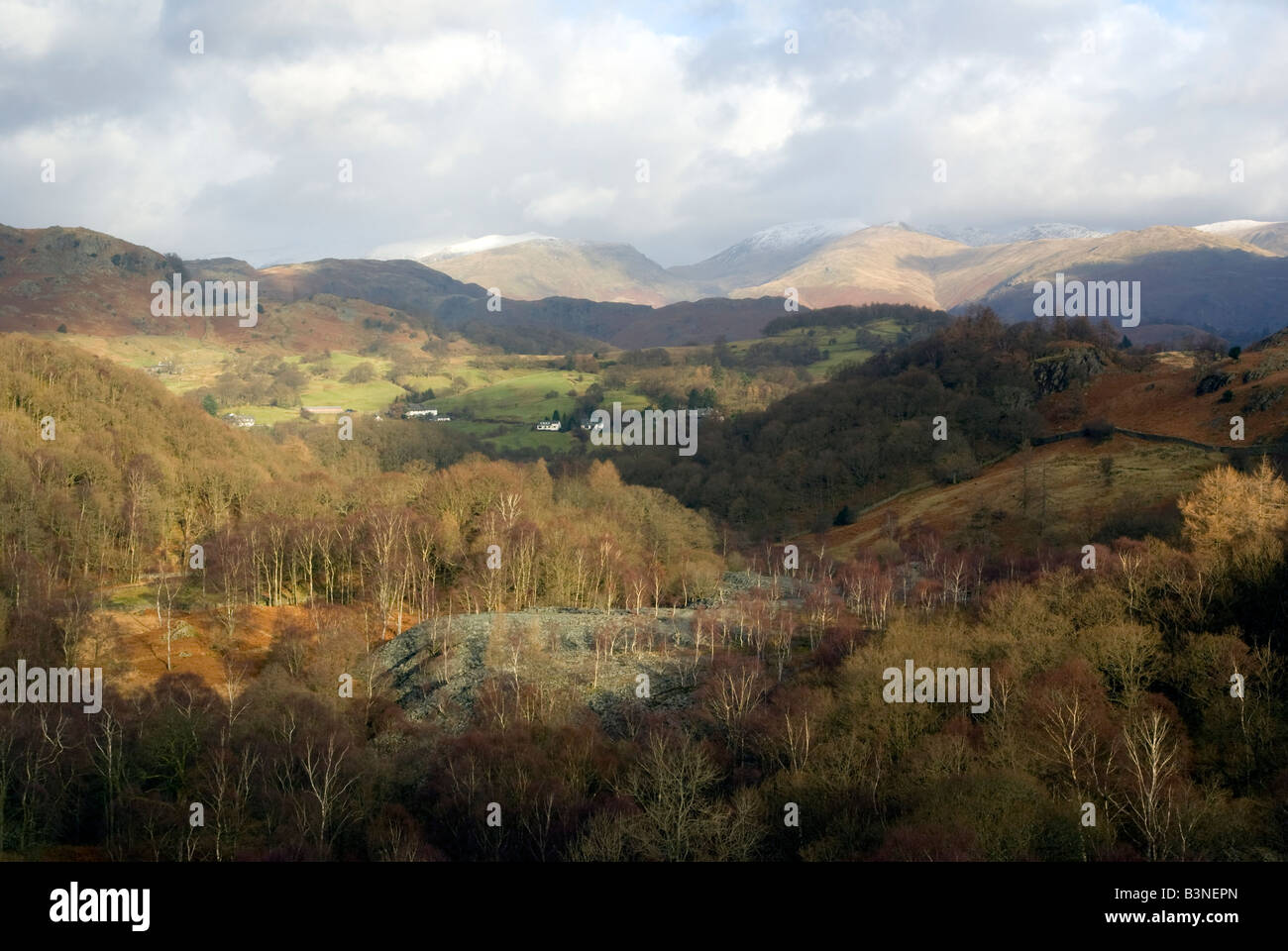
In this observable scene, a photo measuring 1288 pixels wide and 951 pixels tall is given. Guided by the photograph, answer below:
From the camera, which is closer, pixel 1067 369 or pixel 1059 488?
pixel 1059 488

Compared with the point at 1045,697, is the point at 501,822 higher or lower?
lower

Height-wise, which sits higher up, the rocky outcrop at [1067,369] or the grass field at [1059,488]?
the rocky outcrop at [1067,369]

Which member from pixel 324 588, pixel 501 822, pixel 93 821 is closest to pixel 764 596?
pixel 324 588

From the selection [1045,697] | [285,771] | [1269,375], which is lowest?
[285,771]

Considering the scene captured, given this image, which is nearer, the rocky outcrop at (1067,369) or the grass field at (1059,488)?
the grass field at (1059,488)

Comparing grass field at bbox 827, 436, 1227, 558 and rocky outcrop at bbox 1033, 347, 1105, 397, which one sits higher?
rocky outcrop at bbox 1033, 347, 1105, 397

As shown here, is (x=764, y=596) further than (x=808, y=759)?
Yes

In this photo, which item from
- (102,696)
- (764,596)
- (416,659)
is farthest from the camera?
(764,596)

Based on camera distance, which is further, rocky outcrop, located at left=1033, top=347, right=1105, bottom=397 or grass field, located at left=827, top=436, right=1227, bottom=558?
rocky outcrop, located at left=1033, top=347, right=1105, bottom=397

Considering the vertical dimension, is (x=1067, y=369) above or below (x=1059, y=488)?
Answer: above

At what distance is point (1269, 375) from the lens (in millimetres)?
100000
